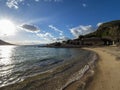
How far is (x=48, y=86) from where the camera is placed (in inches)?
460

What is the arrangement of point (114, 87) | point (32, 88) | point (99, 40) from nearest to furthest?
point (114, 87) < point (32, 88) < point (99, 40)

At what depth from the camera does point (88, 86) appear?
11031mm

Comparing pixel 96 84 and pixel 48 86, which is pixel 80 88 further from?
pixel 48 86

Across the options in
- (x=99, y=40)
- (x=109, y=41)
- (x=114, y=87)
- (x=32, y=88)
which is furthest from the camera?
(x=99, y=40)

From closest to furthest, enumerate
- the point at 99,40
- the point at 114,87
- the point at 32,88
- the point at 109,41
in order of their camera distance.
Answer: the point at 114,87 < the point at 32,88 < the point at 109,41 < the point at 99,40

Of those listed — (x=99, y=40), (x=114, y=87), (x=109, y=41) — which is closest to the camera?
(x=114, y=87)

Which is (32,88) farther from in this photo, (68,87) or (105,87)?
(105,87)

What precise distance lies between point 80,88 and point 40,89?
10.4ft

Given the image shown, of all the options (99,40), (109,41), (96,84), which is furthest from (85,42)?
(96,84)

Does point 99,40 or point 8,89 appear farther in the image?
point 99,40

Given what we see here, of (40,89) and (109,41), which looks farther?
(109,41)

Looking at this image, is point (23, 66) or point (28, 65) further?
point (28, 65)

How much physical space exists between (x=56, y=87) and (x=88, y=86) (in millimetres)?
2575

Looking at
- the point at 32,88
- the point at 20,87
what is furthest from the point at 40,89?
the point at 20,87
